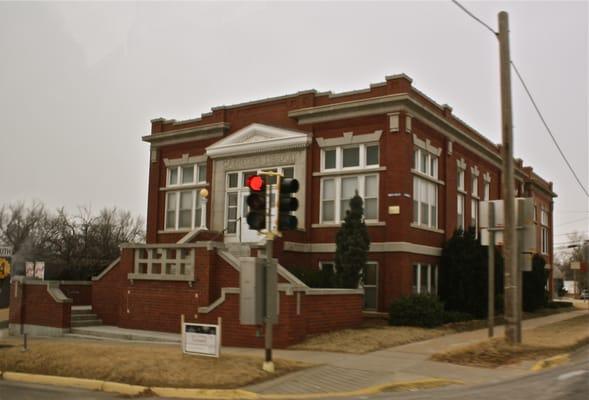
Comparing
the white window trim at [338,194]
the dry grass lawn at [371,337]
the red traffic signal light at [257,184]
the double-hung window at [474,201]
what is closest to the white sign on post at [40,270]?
the white window trim at [338,194]

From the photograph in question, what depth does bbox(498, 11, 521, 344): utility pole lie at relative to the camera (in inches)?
590

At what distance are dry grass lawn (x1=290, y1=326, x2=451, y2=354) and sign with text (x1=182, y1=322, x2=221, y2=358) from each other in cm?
381

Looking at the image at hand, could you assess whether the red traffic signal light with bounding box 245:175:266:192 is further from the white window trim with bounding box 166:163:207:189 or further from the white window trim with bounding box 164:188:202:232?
the white window trim with bounding box 164:188:202:232

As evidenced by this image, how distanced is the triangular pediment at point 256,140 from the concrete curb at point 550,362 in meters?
13.2

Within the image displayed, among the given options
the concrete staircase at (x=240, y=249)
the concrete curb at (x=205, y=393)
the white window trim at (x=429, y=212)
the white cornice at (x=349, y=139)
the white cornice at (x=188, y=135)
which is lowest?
the concrete curb at (x=205, y=393)

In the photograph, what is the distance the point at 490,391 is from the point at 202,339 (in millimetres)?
5421

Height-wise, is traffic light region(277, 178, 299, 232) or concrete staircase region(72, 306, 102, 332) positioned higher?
traffic light region(277, 178, 299, 232)

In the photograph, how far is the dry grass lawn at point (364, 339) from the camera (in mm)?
15953

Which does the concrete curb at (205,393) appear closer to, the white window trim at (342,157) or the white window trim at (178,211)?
the white window trim at (342,157)

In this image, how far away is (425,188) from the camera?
25.7 meters

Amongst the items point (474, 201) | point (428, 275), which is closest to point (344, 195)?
point (428, 275)

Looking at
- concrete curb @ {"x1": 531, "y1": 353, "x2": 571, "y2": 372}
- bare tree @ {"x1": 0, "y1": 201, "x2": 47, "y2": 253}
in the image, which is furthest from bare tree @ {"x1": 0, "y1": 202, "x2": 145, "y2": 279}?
concrete curb @ {"x1": 531, "y1": 353, "x2": 571, "y2": 372}

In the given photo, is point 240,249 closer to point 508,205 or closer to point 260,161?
point 260,161

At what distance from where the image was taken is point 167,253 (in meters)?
20.6
